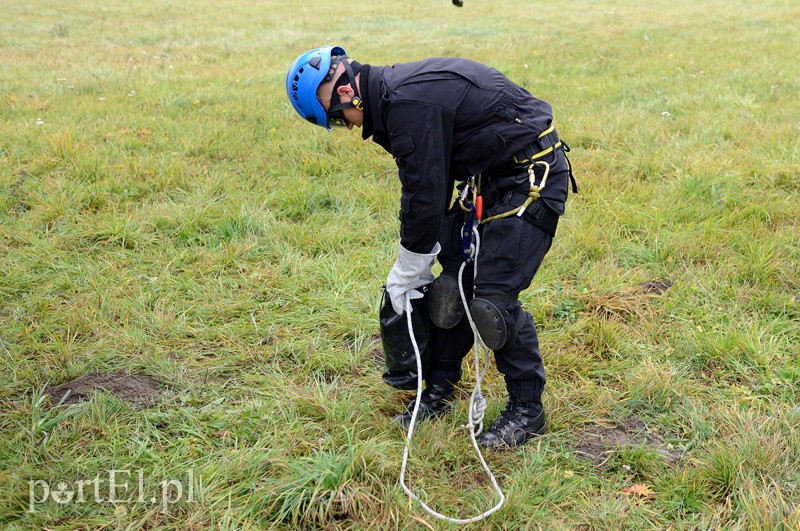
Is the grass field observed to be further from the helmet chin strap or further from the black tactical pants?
the helmet chin strap

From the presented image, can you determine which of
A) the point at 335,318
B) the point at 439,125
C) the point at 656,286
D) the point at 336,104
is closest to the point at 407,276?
the point at 439,125

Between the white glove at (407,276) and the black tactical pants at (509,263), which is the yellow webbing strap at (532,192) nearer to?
the black tactical pants at (509,263)

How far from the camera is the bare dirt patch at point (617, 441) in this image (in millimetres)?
3008

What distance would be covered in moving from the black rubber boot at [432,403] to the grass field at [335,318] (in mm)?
125

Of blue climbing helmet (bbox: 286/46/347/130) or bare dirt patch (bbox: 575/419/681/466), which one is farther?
bare dirt patch (bbox: 575/419/681/466)

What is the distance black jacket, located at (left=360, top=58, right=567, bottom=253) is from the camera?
2.61 meters

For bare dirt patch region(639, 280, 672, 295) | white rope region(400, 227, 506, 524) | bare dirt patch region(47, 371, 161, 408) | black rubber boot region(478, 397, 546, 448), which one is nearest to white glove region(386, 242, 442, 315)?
white rope region(400, 227, 506, 524)

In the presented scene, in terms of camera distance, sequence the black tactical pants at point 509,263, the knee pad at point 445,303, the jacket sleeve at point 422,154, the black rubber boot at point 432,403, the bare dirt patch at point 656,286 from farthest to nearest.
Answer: the bare dirt patch at point 656,286 < the black rubber boot at point 432,403 < the knee pad at point 445,303 < the black tactical pants at point 509,263 < the jacket sleeve at point 422,154

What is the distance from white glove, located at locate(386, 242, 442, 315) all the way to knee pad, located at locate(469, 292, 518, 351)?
0.85 feet

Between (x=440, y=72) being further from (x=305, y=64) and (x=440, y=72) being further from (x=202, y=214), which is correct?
(x=202, y=214)

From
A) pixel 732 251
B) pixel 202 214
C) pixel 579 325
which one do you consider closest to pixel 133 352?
pixel 202 214

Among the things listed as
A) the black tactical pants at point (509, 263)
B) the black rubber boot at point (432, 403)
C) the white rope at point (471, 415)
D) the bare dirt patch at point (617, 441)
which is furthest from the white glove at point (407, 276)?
the bare dirt patch at point (617, 441)

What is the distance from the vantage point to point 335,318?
159 inches

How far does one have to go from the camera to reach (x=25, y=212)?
510 centimetres
